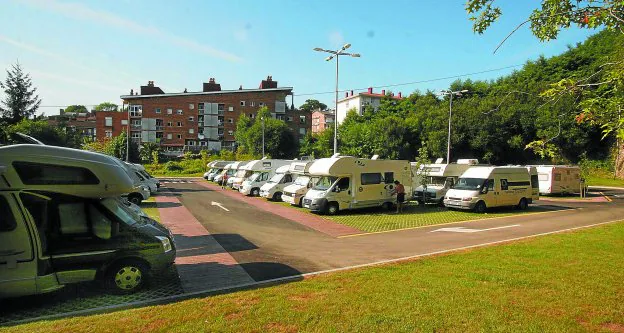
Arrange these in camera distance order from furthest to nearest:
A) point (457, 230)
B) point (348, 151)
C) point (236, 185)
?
point (348, 151) → point (236, 185) → point (457, 230)

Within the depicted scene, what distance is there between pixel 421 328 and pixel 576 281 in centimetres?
373

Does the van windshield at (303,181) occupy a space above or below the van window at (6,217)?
below

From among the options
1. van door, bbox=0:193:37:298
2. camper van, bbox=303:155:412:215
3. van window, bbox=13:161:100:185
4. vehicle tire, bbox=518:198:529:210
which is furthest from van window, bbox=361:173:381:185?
van door, bbox=0:193:37:298

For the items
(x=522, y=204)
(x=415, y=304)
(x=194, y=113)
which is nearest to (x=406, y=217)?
(x=522, y=204)

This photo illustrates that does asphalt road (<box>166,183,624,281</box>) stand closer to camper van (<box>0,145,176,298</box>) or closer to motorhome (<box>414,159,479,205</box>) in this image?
camper van (<box>0,145,176,298</box>)

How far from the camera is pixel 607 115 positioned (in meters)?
5.63

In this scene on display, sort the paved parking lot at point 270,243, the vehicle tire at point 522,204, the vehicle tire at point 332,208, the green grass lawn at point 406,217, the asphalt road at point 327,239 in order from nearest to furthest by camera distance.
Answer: the paved parking lot at point 270,243
the asphalt road at point 327,239
the green grass lawn at point 406,217
the vehicle tire at point 332,208
the vehicle tire at point 522,204

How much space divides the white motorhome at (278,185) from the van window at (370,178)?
6.55m

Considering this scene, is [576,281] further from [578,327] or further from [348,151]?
[348,151]

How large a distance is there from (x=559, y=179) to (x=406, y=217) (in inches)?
747

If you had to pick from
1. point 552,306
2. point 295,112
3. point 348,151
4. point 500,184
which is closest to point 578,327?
point 552,306

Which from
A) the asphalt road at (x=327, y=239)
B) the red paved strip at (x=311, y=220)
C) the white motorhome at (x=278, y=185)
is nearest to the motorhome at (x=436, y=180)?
the asphalt road at (x=327, y=239)

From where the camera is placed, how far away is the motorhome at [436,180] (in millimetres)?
22797

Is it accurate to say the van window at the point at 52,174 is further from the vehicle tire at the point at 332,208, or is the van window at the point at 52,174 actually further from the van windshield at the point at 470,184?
the van windshield at the point at 470,184
